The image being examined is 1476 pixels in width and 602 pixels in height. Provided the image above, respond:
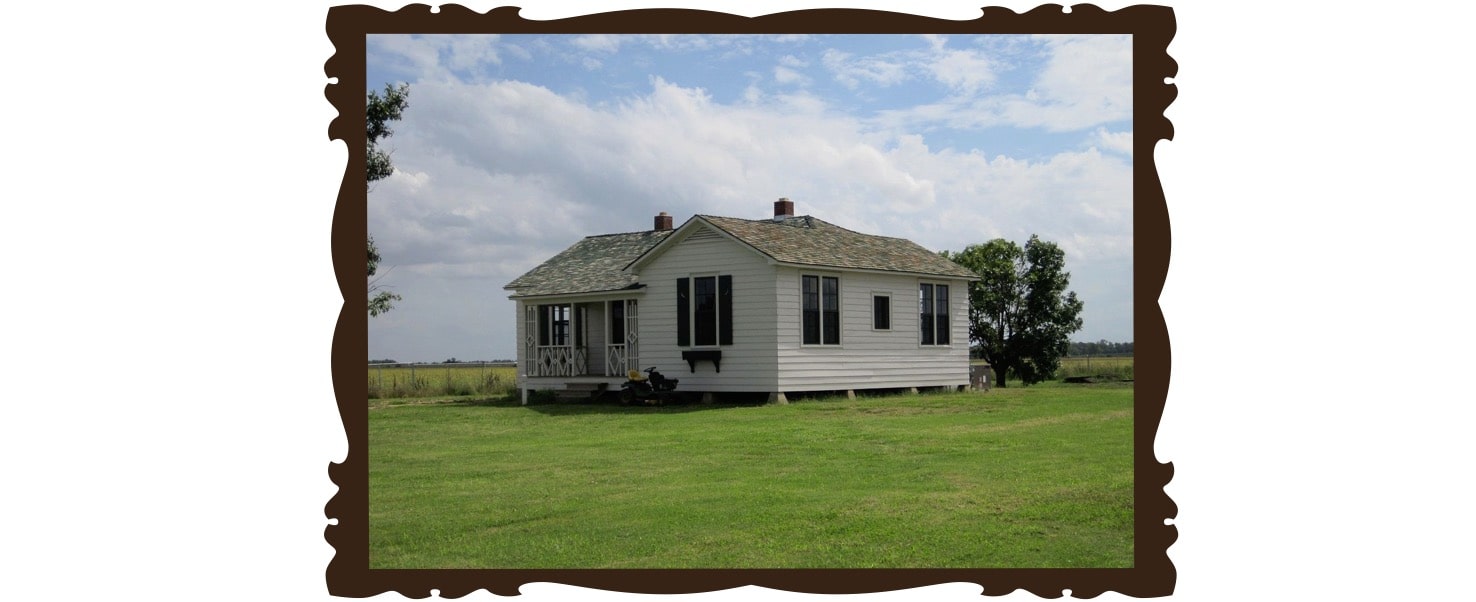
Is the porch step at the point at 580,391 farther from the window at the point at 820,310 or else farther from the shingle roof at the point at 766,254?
the window at the point at 820,310

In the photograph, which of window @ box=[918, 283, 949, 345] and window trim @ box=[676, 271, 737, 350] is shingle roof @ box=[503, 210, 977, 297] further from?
window trim @ box=[676, 271, 737, 350]

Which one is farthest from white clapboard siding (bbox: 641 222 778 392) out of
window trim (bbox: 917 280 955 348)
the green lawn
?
window trim (bbox: 917 280 955 348)

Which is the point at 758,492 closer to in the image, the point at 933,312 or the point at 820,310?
the point at 820,310

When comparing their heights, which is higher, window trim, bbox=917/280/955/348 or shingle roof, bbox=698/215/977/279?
shingle roof, bbox=698/215/977/279

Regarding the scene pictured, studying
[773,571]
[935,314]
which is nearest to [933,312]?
[935,314]

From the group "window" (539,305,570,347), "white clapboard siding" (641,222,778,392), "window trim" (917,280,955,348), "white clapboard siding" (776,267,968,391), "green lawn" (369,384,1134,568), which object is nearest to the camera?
"green lawn" (369,384,1134,568)

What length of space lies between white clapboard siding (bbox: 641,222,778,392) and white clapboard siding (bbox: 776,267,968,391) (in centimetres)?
34

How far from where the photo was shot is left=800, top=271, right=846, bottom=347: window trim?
22.9 m

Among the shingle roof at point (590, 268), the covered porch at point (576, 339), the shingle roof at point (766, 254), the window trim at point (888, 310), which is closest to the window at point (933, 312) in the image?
the shingle roof at point (766, 254)

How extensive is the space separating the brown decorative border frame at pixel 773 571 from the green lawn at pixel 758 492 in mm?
415

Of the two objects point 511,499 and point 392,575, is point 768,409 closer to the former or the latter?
point 511,499

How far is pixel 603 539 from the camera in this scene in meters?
8.56

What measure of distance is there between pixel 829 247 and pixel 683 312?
10.7ft

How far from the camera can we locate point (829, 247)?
24359mm
